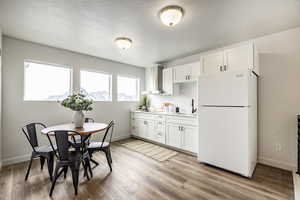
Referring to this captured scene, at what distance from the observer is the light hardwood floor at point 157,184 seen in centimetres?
187

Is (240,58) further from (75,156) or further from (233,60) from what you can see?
(75,156)

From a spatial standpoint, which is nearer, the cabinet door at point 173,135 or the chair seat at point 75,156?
the chair seat at point 75,156

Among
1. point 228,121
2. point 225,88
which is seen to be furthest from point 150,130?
point 225,88

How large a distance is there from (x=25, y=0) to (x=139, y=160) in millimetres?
3138

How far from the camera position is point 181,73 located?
383 centimetres

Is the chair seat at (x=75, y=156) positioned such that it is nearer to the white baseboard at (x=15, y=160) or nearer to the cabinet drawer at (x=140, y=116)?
the white baseboard at (x=15, y=160)

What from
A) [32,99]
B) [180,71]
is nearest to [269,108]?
[180,71]

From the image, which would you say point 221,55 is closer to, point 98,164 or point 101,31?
point 101,31

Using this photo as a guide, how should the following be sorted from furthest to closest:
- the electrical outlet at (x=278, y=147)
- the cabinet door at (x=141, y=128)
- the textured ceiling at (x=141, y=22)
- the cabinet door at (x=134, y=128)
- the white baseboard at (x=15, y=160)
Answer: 1. the cabinet door at (x=134, y=128)
2. the cabinet door at (x=141, y=128)
3. the white baseboard at (x=15, y=160)
4. the electrical outlet at (x=278, y=147)
5. the textured ceiling at (x=141, y=22)

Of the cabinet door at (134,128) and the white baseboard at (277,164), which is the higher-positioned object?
the cabinet door at (134,128)

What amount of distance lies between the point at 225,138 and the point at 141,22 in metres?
2.41

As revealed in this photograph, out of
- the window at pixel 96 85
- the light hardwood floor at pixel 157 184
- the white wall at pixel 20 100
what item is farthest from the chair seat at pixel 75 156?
the window at pixel 96 85

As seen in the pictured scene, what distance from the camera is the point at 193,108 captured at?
384cm

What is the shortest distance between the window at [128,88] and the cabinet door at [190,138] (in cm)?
234
